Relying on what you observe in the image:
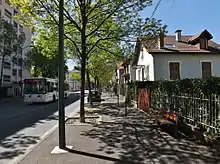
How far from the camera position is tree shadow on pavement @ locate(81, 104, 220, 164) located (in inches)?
264

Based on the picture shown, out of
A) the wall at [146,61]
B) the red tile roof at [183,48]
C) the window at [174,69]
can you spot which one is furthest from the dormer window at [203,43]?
the wall at [146,61]

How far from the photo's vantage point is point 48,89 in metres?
30.7

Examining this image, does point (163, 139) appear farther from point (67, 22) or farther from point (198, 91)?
point (67, 22)

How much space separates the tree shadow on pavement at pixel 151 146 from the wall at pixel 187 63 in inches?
718

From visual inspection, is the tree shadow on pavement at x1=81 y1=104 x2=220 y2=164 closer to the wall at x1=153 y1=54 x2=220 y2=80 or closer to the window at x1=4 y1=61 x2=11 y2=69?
the wall at x1=153 y1=54 x2=220 y2=80

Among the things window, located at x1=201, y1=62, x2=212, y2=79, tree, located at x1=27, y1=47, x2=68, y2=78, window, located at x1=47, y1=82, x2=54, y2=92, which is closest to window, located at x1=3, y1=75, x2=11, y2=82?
tree, located at x1=27, y1=47, x2=68, y2=78

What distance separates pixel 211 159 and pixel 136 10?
29.1 feet

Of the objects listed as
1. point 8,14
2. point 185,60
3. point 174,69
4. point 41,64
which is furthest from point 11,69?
point 185,60

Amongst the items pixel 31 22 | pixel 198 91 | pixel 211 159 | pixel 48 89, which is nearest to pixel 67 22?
pixel 31 22

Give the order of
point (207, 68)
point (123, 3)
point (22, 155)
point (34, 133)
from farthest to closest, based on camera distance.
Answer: point (207, 68) < point (123, 3) < point (34, 133) < point (22, 155)

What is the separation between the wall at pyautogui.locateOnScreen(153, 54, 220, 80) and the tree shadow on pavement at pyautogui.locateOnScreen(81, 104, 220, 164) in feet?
59.8

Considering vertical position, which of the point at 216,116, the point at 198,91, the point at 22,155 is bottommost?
the point at 22,155

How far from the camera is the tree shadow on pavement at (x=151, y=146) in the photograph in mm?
6715

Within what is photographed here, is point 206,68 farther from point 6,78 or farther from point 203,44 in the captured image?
point 6,78
